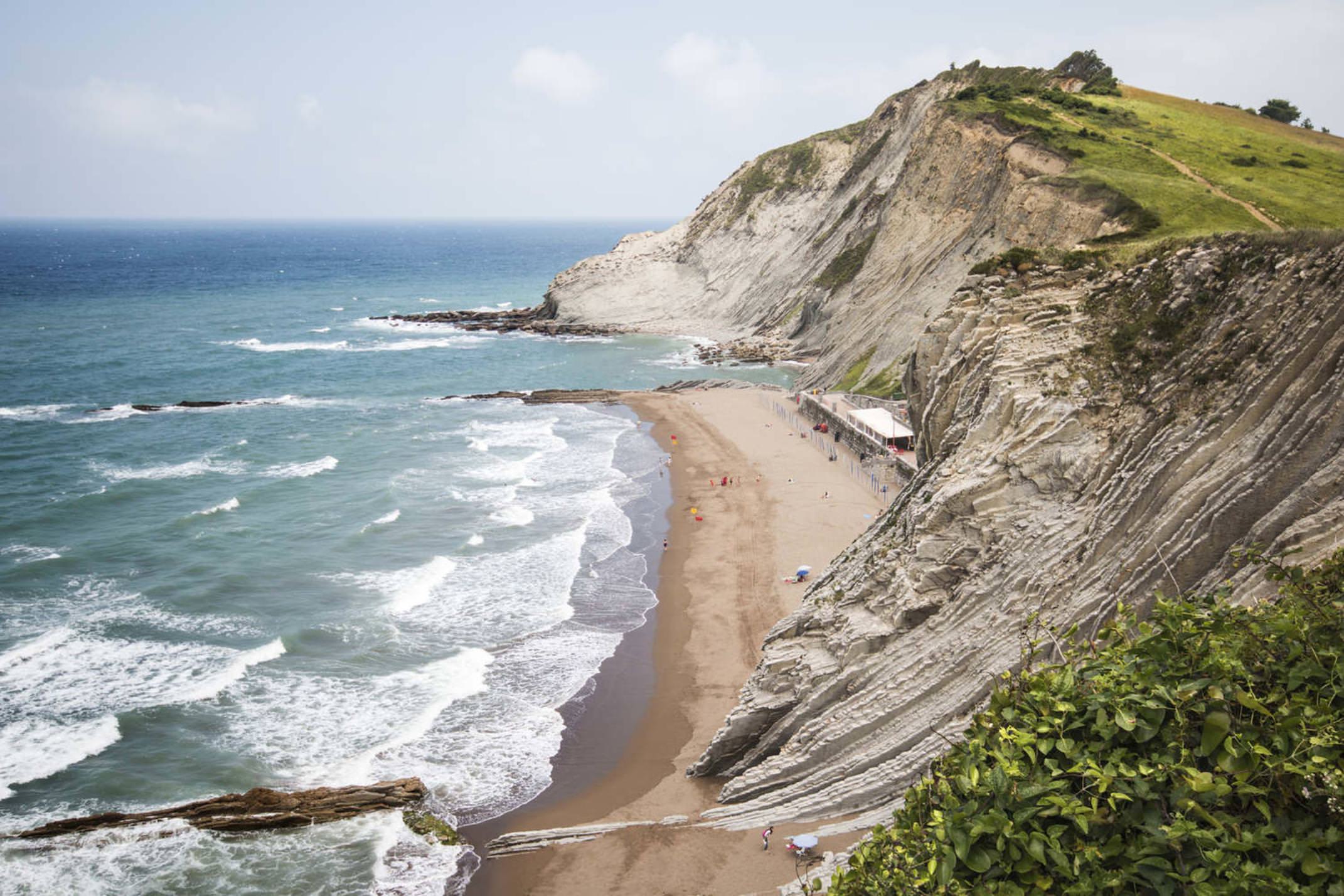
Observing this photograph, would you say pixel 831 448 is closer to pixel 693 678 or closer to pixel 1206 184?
pixel 1206 184

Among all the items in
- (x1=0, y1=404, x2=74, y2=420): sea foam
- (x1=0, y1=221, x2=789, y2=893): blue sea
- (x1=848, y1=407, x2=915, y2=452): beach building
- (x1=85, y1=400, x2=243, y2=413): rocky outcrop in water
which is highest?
(x1=848, y1=407, x2=915, y2=452): beach building

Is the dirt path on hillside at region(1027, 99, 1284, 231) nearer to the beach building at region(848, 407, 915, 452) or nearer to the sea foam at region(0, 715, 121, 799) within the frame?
the beach building at region(848, 407, 915, 452)

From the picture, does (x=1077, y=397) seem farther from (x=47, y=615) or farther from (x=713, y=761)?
(x=47, y=615)

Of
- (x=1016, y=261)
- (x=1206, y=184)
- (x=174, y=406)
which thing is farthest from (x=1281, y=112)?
(x=174, y=406)

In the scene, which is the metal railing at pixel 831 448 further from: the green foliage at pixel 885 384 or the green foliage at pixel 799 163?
the green foliage at pixel 799 163

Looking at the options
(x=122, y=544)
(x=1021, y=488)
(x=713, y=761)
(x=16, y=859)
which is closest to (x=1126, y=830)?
(x=1021, y=488)

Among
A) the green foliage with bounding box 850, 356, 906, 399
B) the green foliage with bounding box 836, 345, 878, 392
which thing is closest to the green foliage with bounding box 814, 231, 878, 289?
the green foliage with bounding box 836, 345, 878, 392

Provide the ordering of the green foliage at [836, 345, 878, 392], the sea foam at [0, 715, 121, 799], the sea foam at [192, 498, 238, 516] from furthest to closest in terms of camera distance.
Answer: the green foliage at [836, 345, 878, 392] < the sea foam at [192, 498, 238, 516] < the sea foam at [0, 715, 121, 799]
